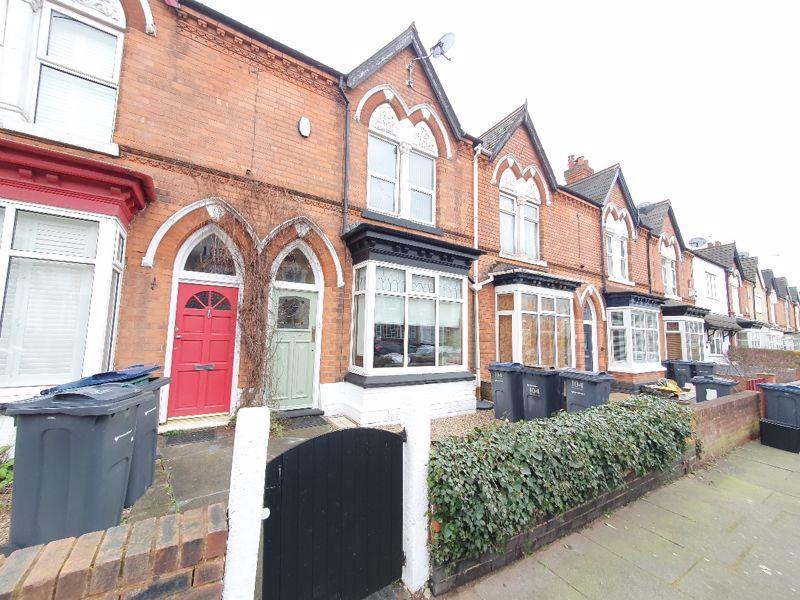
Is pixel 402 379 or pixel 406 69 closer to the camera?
pixel 402 379

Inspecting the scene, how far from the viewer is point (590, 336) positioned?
43.8 feet


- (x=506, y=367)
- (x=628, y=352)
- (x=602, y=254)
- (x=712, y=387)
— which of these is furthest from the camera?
(x=602, y=254)

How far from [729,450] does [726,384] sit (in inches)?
81.9

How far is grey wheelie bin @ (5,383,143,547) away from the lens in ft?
9.00

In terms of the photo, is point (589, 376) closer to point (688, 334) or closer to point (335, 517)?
point (335, 517)

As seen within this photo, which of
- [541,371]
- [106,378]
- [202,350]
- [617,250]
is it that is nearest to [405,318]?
[541,371]

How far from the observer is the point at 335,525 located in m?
2.48

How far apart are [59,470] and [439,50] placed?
1072 cm

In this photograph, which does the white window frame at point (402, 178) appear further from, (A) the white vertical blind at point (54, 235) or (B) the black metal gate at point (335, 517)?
(B) the black metal gate at point (335, 517)

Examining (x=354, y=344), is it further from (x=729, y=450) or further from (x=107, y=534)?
(x=729, y=450)

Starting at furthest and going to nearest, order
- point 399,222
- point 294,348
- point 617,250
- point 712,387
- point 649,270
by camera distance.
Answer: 1. point 649,270
2. point 617,250
3. point 399,222
4. point 712,387
5. point 294,348

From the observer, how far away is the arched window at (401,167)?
8.40 meters

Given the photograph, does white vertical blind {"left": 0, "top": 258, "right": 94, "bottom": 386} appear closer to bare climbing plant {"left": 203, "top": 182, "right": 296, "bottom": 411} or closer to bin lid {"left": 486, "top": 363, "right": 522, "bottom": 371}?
bare climbing plant {"left": 203, "top": 182, "right": 296, "bottom": 411}

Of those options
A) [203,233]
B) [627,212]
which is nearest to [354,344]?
[203,233]
